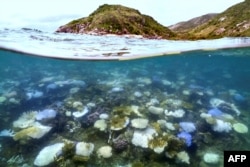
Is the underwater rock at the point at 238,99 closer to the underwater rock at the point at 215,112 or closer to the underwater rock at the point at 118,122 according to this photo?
the underwater rock at the point at 215,112

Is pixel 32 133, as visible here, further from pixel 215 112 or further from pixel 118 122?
pixel 215 112

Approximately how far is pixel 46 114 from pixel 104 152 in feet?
9.24

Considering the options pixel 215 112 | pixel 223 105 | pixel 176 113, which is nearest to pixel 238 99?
pixel 223 105

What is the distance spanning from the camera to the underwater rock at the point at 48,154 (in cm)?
629

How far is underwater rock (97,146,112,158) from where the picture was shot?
672cm

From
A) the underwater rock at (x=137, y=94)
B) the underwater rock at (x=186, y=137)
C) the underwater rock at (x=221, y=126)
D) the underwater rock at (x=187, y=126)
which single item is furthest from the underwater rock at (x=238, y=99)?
the underwater rock at (x=186, y=137)

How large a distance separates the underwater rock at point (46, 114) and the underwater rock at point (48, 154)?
1616mm

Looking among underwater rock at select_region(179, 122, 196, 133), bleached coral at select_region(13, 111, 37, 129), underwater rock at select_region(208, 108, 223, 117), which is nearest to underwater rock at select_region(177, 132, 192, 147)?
underwater rock at select_region(179, 122, 196, 133)

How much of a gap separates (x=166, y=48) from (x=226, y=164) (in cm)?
1222

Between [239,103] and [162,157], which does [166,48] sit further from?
[162,157]

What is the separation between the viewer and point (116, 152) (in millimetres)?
6895

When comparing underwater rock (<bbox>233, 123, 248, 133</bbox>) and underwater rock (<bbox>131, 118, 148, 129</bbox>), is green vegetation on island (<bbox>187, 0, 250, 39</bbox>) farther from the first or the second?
underwater rock (<bbox>131, 118, 148, 129</bbox>)

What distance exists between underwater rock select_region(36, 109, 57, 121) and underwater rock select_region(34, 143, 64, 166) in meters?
1.62

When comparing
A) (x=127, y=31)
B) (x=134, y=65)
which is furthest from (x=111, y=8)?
(x=134, y=65)
